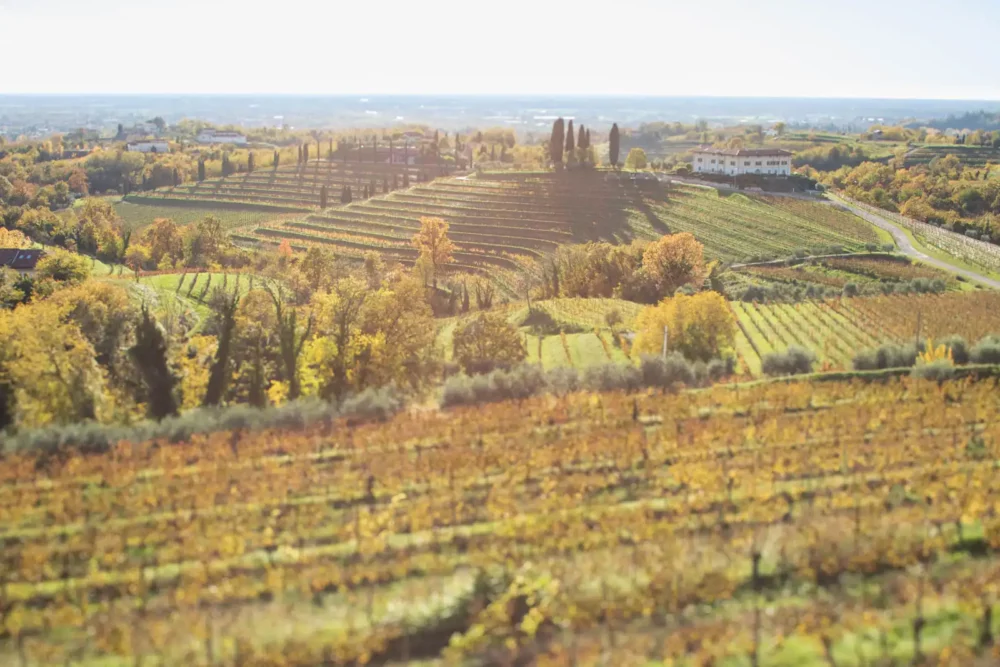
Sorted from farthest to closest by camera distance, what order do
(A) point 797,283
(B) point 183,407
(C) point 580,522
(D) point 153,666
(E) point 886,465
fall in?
1. (A) point 797,283
2. (B) point 183,407
3. (E) point 886,465
4. (C) point 580,522
5. (D) point 153,666

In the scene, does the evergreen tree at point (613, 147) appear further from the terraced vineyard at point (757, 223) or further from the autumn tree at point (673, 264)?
the autumn tree at point (673, 264)

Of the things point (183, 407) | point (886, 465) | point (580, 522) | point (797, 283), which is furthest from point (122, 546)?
point (797, 283)

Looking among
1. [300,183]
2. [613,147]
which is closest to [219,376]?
[613,147]

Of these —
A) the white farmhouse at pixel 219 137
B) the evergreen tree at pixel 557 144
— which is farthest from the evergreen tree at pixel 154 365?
the white farmhouse at pixel 219 137

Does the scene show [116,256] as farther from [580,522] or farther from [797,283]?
[580,522]

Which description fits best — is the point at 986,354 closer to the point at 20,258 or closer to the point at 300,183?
the point at 20,258
